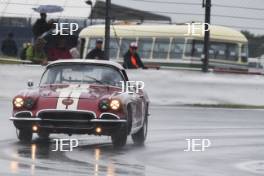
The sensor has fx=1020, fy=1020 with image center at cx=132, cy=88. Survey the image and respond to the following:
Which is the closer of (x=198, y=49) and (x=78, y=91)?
(x=78, y=91)

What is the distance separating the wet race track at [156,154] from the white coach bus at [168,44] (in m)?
9.76

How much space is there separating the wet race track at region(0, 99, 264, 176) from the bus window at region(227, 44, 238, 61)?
40.4 ft

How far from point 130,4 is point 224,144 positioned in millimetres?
9917

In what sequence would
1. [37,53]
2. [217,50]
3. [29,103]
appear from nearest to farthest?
[29,103], [37,53], [217,50]

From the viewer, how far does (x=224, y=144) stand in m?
15.1

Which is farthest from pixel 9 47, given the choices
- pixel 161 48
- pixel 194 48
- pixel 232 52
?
pixel 232 52

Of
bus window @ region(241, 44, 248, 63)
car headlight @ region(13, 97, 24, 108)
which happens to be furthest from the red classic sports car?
bus window @ region(241, 44, 248, 63)

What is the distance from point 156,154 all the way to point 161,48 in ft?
55.4

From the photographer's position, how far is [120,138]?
13.7 metres

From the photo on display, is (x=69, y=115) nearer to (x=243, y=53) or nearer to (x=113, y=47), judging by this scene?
(x=113, y=47)

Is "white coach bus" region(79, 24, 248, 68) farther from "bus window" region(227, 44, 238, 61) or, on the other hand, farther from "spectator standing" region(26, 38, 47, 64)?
"spectator standing" region(26, 38, 47, 64)

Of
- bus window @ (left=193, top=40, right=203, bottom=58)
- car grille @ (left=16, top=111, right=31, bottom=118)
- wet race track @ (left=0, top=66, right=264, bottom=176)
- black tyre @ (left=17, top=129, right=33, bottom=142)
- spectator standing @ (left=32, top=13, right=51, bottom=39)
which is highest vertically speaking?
spectator standing @ (left=32, top=13, right=51, bottom=39)

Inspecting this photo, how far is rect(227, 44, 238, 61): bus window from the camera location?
31.3 metres

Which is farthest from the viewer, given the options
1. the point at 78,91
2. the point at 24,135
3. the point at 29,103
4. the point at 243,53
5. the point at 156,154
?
the point at 243,53
